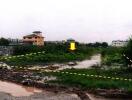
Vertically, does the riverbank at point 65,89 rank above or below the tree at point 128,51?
below

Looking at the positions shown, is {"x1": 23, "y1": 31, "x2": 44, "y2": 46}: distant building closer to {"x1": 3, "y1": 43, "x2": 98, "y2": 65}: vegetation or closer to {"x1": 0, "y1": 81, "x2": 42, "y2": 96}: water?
{"x1": 3, "y1": 43, "x2": 98, "y2": 65}: vegetation

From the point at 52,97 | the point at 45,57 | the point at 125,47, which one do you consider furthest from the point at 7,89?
the point at 45,57

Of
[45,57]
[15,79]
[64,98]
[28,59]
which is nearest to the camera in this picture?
[64,98]

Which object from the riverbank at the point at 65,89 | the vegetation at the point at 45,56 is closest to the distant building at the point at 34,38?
the vegetation at the point at 45,56

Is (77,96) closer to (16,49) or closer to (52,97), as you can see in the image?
(52,97)

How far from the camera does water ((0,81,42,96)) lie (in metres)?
21.8

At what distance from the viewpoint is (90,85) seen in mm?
22141

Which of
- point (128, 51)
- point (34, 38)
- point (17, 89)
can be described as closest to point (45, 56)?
point (128, 51)

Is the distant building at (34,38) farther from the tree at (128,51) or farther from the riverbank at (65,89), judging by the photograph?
the riverbank at (65,89)

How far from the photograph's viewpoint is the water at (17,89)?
21.8 m

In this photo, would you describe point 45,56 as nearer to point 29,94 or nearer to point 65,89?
point 65,89

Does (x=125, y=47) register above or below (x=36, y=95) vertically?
above

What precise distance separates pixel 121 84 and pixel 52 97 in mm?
4613

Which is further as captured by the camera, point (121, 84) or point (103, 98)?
point (121, 84)
